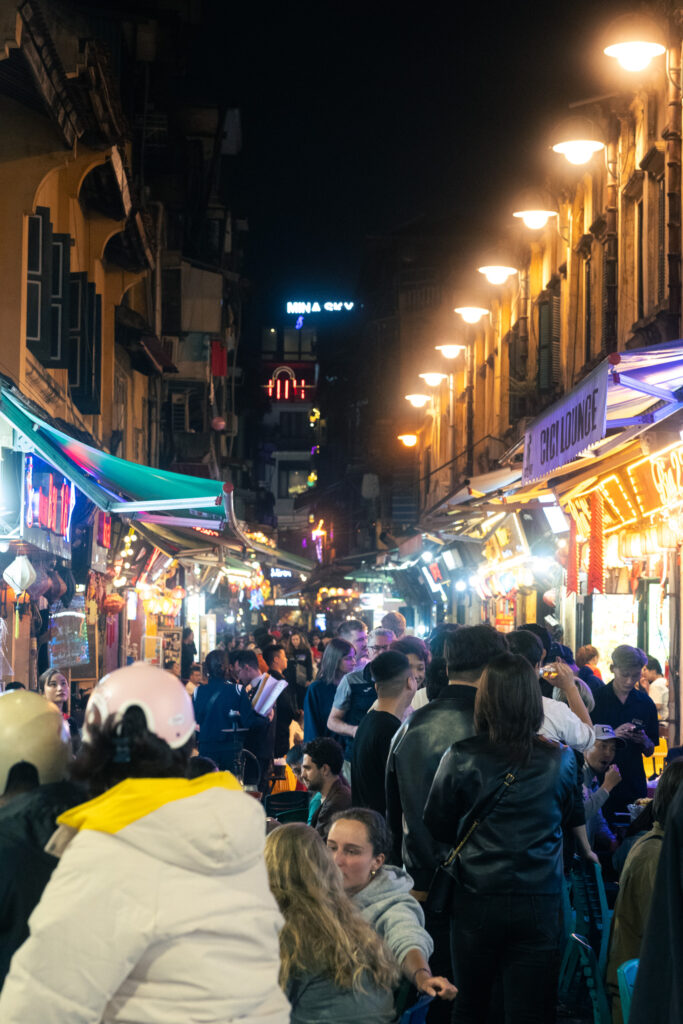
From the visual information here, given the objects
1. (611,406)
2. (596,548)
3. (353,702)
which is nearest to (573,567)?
(596,548)

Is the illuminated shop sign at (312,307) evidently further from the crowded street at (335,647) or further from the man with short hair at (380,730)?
the man with short hair at (380,730)

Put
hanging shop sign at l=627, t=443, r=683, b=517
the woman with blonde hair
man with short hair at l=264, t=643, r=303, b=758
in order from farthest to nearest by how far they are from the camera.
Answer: man with short hair at l=264, t=643, r=303, b=758
hanging shop sign at l=627, t=443, r=683, b=517
the woman with blonde hair

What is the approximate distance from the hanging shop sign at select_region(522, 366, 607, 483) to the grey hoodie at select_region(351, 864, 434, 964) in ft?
15.2

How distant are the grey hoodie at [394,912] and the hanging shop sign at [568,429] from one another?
4.63 m

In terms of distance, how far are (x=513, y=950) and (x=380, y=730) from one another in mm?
2288

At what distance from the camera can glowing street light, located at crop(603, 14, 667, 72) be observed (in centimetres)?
1191

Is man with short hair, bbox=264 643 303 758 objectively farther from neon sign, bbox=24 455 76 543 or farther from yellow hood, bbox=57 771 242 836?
yellow hood, bbox=57 771 242 836

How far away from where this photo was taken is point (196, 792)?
3.27 meters

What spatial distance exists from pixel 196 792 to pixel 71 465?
9.73m

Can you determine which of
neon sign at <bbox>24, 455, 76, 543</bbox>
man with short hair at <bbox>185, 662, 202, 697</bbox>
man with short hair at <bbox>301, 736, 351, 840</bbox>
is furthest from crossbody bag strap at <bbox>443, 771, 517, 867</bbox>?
man with short hair at <bbox>185, 662, 202, 697</bbox>

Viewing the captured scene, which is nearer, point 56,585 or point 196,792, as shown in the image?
point 196,792

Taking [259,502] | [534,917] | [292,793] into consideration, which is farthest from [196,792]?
[259,502]

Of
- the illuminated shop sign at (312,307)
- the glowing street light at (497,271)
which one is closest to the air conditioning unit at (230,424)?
the glowing street light at (497,271)

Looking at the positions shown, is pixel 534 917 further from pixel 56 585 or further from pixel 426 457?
pixel 426 457
